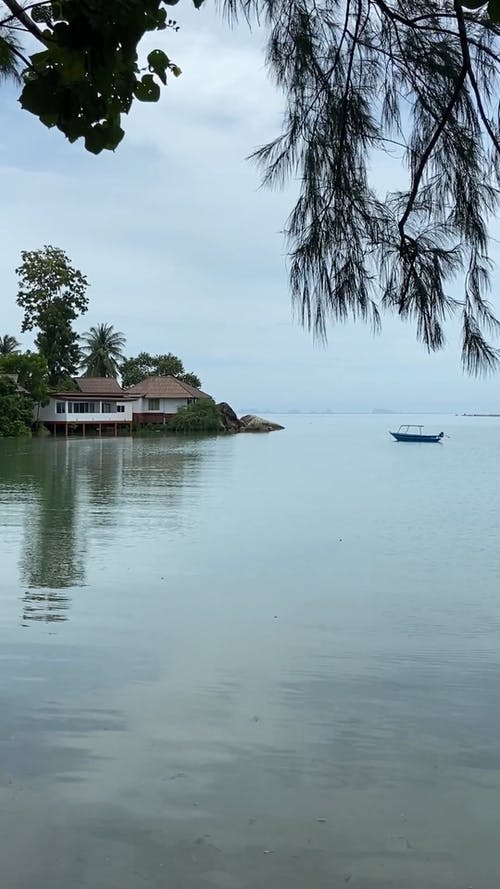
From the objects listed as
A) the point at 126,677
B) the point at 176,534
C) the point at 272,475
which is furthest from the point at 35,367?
the point at 126,677

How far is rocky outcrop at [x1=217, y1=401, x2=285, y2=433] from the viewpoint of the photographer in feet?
194

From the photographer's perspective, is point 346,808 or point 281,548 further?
point 281,548

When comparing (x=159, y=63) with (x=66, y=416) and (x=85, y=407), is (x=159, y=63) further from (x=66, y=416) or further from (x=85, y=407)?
(x=85, y=407)

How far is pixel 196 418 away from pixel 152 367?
35.5 feet

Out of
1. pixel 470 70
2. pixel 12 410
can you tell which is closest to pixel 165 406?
pixel 12 410

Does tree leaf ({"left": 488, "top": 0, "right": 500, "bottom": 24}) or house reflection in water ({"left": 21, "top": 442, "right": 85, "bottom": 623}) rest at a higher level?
tree leaf ({"left": 488, "top": 0, "right": 500, "bottom": 24})

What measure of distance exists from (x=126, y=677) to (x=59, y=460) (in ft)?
75.5

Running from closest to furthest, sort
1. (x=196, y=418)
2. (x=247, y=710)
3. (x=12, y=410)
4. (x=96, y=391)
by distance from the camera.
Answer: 1. (x=247, y=710)
2. (x=12, y=410)
3. (x=96, y=391)
4. (x=196, y=418)

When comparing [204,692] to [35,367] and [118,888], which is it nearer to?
[118,888]

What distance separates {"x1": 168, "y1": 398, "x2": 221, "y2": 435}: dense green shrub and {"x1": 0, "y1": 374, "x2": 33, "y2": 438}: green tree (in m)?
12.3

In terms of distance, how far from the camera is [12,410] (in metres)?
42.9

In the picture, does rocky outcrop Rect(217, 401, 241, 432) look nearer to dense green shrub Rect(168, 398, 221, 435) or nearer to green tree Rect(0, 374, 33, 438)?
dense green shrub Rect(168, 398, 221, 435)

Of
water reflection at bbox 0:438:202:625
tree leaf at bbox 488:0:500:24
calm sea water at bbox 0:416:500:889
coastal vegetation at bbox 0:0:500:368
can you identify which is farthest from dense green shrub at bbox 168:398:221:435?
tree leaf at bbox 488:0:500:24

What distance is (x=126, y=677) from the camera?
5.73 m
